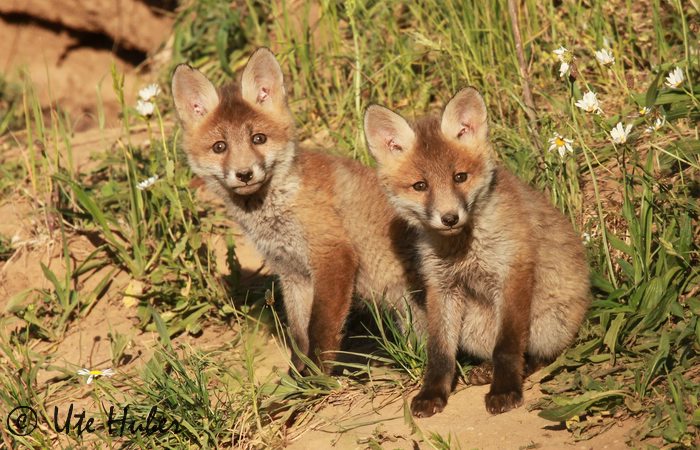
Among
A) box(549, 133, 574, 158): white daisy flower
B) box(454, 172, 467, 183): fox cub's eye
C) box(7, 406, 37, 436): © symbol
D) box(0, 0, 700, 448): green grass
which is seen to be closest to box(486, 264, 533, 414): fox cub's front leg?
box(0, 0, 700, 448): green grass

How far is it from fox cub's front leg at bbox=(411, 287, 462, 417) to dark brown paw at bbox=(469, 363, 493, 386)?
0.10 meters

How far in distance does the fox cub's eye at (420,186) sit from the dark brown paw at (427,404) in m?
0.89

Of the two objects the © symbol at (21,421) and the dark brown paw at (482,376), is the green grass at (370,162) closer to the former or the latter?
the © symbol at (21,421)

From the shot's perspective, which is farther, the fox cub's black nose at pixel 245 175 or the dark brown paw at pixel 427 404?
the fox cub's black nose at pixel 245 175

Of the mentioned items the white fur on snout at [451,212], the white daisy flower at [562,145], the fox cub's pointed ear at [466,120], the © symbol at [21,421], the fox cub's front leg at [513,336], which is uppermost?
the fox cub's pointed ear at [466,120]

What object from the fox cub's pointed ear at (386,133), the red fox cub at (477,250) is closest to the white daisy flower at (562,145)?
the red fox cub at (477,250)

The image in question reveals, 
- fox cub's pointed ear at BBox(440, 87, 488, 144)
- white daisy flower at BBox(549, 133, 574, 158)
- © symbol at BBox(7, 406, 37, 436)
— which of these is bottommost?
© symbol at BBox(7, 406, 37, 436)

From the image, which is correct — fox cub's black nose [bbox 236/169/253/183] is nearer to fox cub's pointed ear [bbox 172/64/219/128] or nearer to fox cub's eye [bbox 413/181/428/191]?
fox cub's pointed ear [bbox 172/64/219/128]

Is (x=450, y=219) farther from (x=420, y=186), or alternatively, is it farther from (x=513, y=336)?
(x=513, y=336)

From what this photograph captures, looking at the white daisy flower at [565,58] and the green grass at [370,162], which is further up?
the white daisy flower at [565,58]

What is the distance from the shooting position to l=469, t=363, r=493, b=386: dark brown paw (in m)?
3.81

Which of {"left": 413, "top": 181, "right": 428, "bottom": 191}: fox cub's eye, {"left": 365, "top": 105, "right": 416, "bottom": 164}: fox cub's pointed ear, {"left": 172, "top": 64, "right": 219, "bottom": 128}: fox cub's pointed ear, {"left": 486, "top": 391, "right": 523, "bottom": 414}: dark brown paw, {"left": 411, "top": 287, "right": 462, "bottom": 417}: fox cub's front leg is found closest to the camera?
{"left": 486, "top": 391, "right": 523, "bottom": 414}: dark brown paw

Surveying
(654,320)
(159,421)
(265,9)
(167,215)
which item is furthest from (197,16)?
(654,320)

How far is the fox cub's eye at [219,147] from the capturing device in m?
4.22
